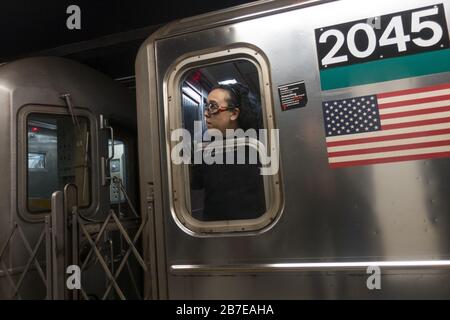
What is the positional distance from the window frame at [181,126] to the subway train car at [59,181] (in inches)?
14.5

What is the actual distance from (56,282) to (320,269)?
4.81 ft

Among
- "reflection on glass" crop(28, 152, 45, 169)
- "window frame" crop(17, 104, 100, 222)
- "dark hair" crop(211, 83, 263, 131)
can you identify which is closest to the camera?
"dark hair" crop(211, 83, 263, 131)

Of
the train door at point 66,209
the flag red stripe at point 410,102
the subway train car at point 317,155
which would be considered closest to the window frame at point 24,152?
the train door at point 66,209

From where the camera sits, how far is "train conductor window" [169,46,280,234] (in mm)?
1898

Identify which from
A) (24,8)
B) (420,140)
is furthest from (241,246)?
(24,8)

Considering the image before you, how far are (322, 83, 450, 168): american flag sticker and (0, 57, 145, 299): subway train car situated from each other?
1244mm

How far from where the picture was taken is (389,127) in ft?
5.52

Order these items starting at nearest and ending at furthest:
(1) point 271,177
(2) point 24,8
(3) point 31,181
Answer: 1. (1) point 271,177
2. (3) point 31,181
3. (2) point 24,8

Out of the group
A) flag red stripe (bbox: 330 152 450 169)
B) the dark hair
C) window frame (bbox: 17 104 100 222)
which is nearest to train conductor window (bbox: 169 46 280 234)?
the dark hair

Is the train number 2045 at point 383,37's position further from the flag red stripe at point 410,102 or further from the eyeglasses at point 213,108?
the eyeglasses at point 213,108

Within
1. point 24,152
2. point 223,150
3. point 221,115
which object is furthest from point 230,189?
point 24,152

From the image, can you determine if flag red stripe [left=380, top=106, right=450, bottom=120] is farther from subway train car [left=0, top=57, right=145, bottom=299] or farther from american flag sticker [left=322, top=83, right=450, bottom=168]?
subway train car [left=0, top=57, right=145, bottom=299]
